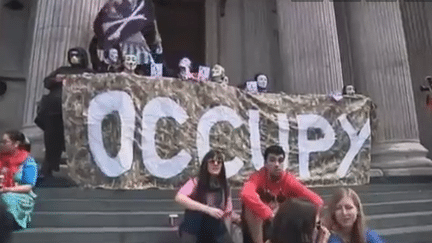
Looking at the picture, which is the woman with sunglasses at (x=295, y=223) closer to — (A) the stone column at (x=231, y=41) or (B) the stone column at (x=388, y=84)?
(B) the stone column at (x=388, y=84)

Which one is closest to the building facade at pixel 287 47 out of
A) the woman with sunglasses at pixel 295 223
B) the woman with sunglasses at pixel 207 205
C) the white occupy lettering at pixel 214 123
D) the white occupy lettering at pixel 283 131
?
the white occupy lettering at pixel 214 123

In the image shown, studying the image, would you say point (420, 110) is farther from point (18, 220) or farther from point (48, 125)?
point (18, 220)

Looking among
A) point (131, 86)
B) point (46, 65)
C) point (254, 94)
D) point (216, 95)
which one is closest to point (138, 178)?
point (131, 86)

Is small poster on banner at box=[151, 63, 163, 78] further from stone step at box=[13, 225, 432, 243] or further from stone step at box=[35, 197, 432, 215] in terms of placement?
stone step at box=[13, 225, 432, 243]

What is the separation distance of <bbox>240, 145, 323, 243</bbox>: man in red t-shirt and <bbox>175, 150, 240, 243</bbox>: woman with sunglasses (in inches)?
9.7

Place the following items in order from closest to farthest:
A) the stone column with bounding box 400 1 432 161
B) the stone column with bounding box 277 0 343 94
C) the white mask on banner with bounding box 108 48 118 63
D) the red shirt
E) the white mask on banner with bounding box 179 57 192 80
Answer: the red shirt, the white mask on banner with bounding box 108 48 118 63, the white mask on banner with bounding box 179 57 192 80, the stone column with bounding box 277 0 343 94, the stone column with bounding box 400 1 432 161

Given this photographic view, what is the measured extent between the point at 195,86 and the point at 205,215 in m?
3.40

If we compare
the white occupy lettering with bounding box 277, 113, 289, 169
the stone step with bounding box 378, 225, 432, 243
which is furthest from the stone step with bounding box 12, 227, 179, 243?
the white occupy lettering with bounding box 277, 113, 289, 169

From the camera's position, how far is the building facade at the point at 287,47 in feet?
31.7

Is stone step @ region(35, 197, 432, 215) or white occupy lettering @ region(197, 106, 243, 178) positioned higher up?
white occupy lettering @ region(197, 106, 243, 178)

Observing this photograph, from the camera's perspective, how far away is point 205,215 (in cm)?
490

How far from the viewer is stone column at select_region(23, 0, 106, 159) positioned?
9.13 meters

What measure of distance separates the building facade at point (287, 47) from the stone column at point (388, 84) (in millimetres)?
25

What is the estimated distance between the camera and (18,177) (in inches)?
207
